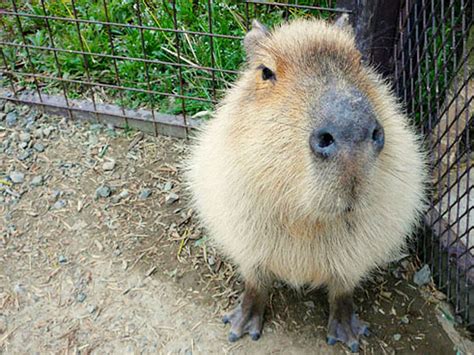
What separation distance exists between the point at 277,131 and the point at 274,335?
1.29 meters

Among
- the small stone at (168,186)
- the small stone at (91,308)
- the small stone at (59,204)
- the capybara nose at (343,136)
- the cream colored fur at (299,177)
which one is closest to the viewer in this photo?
the capybara nose at (343,136)

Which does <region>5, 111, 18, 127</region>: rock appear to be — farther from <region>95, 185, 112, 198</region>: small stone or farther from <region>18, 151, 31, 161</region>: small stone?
<region>95, 185, 112, 198</region>: small stone

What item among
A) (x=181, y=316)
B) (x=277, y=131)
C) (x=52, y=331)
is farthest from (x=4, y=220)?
(x=277, y=131)

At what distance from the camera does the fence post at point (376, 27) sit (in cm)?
267

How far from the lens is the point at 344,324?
2477 mm

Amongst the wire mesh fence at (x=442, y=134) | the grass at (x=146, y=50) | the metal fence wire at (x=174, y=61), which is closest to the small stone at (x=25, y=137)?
the metal fence wire at (x=174, y=61)

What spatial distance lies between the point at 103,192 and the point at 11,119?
941mm

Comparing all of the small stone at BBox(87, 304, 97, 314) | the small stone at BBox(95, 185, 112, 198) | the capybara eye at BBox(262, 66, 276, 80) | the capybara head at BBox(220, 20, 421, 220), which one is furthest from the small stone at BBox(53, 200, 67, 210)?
the capybara eye at BBox(262, 66, 276, 80)

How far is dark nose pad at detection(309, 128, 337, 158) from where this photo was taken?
1362 mm

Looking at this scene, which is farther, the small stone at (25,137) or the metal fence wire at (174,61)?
the small stone at (25,137)

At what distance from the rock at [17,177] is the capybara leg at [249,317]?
5.04ft

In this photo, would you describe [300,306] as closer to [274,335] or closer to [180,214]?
[274,335]

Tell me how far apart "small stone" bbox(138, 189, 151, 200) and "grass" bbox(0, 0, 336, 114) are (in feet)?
2.01

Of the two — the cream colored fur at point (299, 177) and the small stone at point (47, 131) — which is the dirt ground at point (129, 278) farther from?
the cream colored fur at point (299, 177)
